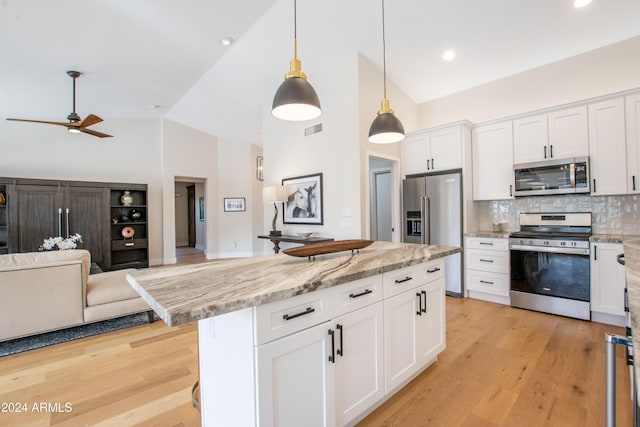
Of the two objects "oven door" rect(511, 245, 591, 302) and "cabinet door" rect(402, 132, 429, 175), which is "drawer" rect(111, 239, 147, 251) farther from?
"oven door" rect(511, 245, 591, 302)

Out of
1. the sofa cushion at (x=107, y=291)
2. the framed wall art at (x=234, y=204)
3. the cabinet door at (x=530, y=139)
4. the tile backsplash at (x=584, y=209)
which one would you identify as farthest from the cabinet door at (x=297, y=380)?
the framed wall art at (x=234, y=204)

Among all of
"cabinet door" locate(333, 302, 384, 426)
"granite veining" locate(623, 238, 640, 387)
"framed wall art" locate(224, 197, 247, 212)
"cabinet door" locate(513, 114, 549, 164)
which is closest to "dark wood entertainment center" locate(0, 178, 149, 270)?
"framed wall art" locate(224, 197, 247, 212)

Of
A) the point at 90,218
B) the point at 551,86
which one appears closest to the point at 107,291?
the point at 90,218

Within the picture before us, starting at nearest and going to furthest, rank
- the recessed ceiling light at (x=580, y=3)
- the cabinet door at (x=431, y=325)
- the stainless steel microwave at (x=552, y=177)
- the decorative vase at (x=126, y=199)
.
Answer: the cabinet door at (x=431, y=325)
the recessed ceiling light at (x=580, y=3)
the stainless steel microwave at (x=552, y=177)
the decorative vase at (x=126, y=199)

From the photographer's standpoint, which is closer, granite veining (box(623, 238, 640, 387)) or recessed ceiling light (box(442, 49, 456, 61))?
granite veining (box(623, 238, 640, 387))

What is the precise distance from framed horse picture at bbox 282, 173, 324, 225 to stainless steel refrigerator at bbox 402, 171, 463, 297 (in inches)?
52.8

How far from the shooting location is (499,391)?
6.33 ft

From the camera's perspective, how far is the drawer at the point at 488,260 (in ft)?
11.8

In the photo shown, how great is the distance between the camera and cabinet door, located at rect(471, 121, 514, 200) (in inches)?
149

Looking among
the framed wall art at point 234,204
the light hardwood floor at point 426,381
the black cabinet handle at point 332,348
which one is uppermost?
the framed wall art at point 234,204

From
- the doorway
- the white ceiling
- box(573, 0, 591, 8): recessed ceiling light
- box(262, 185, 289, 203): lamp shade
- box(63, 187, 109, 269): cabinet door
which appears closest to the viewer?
box(573, 0, 591, 8): recessed ceiling light

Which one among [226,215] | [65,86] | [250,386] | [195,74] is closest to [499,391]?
[250,386]

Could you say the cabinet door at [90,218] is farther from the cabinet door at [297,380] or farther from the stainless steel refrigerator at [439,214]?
the cabinet door at [297,380]

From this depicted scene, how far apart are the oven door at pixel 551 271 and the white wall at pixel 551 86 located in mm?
1977
